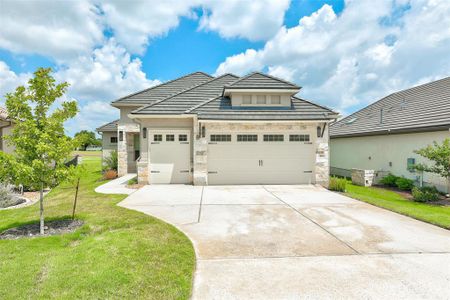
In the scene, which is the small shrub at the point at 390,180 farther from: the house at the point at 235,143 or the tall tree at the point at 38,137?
the tall tree at the point at 38,137

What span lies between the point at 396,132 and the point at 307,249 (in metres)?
12.2

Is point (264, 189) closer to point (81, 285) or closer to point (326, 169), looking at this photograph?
point (326, 169)

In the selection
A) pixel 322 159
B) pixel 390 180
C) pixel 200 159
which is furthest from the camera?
pixel 390 180

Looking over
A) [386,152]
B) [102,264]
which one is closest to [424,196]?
[386,152]

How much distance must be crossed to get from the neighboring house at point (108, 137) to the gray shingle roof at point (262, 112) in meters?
10.1

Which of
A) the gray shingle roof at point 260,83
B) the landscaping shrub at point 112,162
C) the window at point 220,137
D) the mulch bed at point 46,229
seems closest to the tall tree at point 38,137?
the mulch bed at point 46,229

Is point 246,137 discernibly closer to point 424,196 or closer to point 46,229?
point 424,196

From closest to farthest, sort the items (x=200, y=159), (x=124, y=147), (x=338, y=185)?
(x=338, y=185), (x=200, y=159), (x=124, y=147)

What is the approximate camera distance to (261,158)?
11836mm

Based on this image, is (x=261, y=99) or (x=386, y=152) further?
(x=386, y=152)

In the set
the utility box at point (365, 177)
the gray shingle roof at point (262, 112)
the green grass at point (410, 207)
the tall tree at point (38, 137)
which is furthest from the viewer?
the utility box at point (365, 177)

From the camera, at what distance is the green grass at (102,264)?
120 inches

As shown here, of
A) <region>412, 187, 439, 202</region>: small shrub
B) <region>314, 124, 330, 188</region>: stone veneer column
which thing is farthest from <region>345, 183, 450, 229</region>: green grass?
<region>314, 124, 330, 188</region>: stone veneer column

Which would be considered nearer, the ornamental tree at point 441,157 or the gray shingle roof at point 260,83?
the ornamental tree at point 441,157
